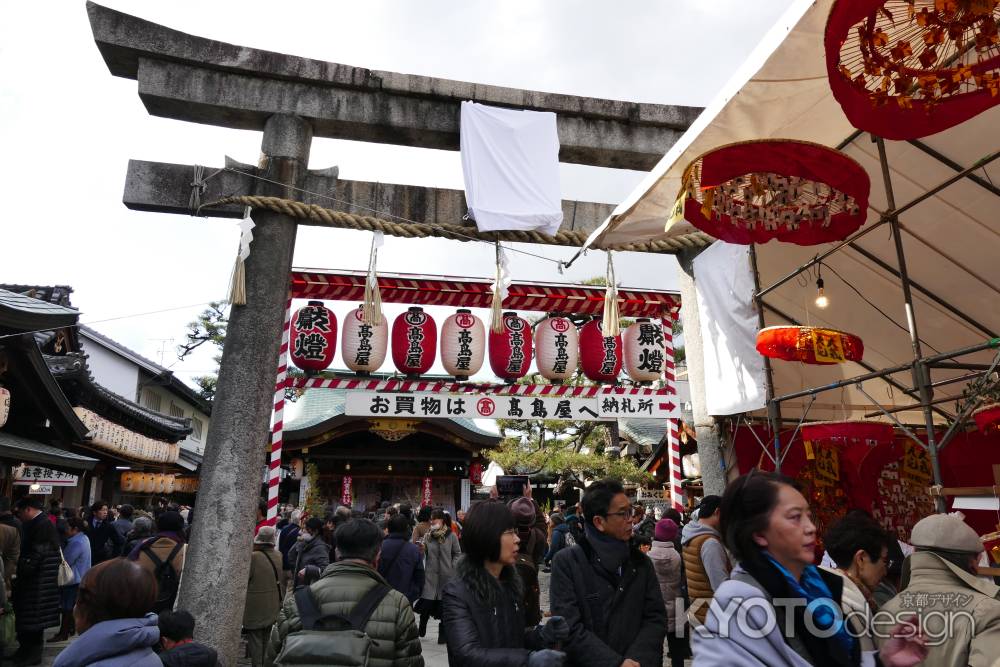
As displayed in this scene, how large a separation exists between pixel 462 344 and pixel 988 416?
6387mm

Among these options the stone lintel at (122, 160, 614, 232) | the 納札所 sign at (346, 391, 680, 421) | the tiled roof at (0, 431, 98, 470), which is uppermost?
the stone lintel at (122, 160, 614, 232)

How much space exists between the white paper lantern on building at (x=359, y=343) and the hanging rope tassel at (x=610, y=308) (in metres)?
3.11

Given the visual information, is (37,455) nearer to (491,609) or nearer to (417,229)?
(417,229)

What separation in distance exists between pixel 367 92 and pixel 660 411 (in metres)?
5.52

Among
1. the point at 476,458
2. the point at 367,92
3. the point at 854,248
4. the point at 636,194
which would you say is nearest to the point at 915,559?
the point at 636,194

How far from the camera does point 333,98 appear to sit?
7.61 metres

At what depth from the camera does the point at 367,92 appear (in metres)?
7.68

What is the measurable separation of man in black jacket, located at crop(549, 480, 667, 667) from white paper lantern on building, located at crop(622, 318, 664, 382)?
6.08 m

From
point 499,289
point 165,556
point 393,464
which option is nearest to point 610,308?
point 499,289

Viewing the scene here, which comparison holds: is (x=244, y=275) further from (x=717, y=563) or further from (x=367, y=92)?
(x=717, y=563)

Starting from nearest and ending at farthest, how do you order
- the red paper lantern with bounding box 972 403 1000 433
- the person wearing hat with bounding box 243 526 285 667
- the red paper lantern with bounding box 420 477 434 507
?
the person wearing hat with bounding box 243 526 285 667
the red paper lantern with bounding box 972 403 1000 433
the red paper lantern with bounding box 420 477 434 507

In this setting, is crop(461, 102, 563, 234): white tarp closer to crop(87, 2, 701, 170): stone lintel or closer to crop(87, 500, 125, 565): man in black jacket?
crop(87, 2, 701, 170): stone lintel

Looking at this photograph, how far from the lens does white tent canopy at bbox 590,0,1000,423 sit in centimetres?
479

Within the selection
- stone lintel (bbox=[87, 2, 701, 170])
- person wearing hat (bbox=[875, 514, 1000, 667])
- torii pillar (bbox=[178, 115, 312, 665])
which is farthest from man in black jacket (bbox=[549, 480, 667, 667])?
stone lintel (bbox=[87, 2, 701, 170])
